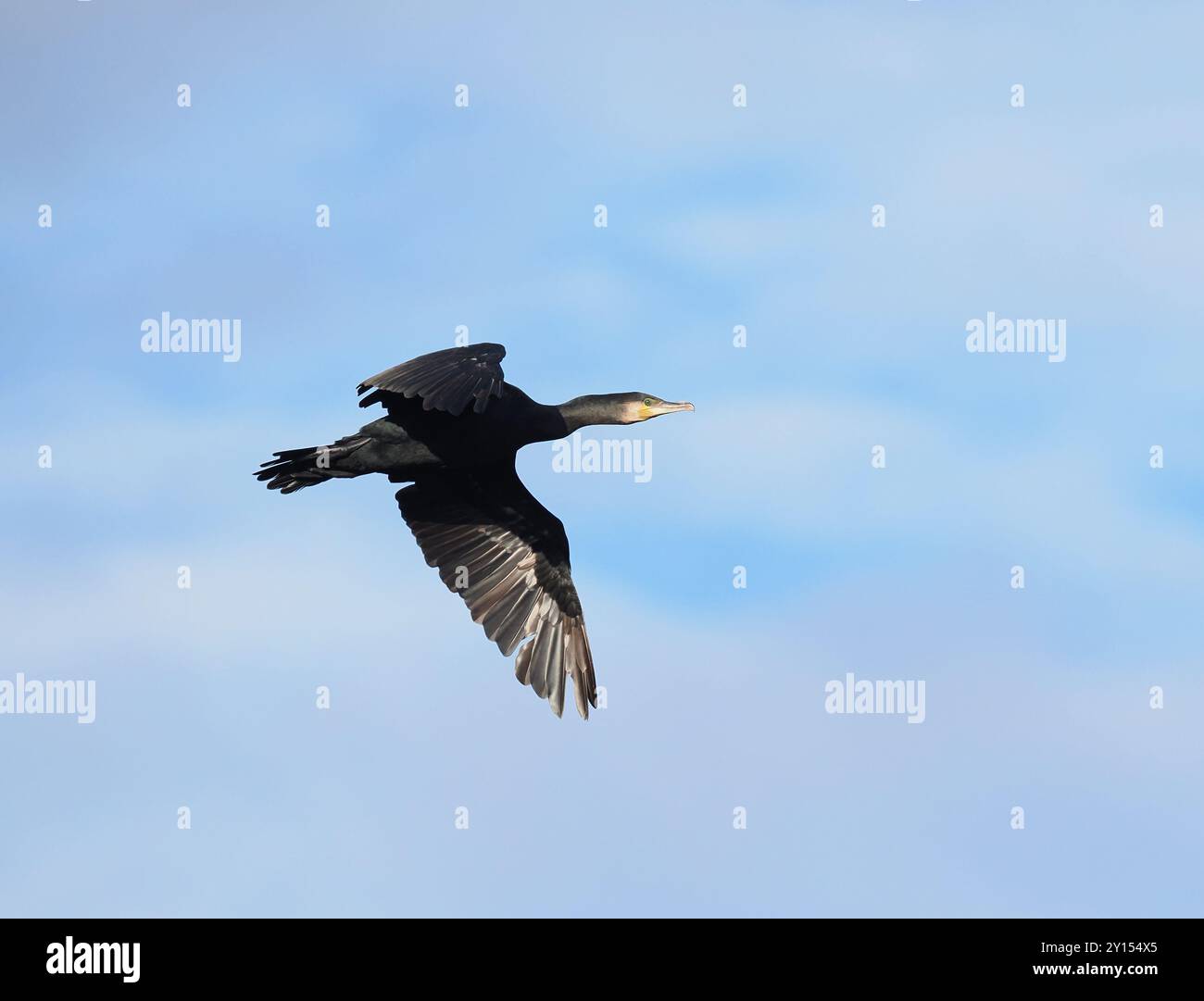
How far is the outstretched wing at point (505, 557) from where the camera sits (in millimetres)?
15812

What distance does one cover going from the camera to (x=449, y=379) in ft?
43.5

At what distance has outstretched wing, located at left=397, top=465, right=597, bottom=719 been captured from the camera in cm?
1581

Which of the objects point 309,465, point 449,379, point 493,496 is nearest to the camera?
point 449,379

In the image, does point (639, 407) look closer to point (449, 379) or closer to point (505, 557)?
point (505, 557)

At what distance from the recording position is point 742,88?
59.5 ft

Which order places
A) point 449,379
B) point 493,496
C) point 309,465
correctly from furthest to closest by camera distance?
point 493,496 < point 309,465 < point 449,379

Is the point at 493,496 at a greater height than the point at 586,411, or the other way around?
the point at 586,411

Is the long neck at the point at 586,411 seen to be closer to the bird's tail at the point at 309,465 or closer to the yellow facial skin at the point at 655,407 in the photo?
the yellow facial skin at the point at 655,407

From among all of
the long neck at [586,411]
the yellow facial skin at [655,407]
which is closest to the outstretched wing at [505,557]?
the long neck at [586,411]

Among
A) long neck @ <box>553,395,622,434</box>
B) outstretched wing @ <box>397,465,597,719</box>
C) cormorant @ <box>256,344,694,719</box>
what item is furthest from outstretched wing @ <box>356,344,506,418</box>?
outstretched wing @ <box>397,465,597,719</box>

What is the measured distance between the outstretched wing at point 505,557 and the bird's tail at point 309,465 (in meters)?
1.19

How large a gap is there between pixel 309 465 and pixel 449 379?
7.36ft

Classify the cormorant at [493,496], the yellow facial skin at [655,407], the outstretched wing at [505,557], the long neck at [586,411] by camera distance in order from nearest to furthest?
the cormorant at [493,496] < the long neck at [586,411] < the yellow facial skin at [655,407] < the outstretched wing at [505,557]

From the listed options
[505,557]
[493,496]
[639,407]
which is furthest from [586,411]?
[505,557]
